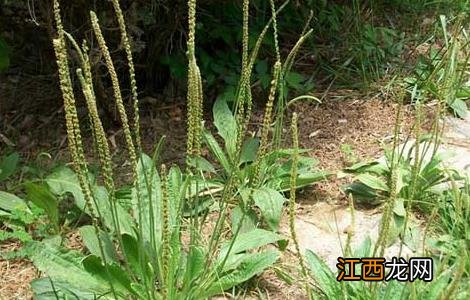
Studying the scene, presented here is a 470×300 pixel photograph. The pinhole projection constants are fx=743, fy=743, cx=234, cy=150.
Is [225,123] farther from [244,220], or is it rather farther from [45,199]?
[45,199]

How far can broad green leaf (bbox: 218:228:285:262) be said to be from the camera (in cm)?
230

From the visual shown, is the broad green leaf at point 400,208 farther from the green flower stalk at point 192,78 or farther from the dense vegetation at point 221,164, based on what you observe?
the green flower stalk at point 192,78

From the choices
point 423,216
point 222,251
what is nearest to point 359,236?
point 423,216

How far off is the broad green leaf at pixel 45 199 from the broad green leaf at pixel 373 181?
1072 mm

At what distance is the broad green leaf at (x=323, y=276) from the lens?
212cm

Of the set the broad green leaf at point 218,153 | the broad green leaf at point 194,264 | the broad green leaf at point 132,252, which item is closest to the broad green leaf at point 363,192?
the broad green leaf at point 218,153

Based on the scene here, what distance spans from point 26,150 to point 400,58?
190cm

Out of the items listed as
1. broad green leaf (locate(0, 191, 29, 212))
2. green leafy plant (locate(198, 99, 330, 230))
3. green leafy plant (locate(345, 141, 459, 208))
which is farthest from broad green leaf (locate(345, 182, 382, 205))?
broad green leaf (locate(0, 191, 29, 212))

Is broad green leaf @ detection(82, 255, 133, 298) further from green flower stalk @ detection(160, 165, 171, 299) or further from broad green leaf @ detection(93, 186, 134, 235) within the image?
broad green leaf @ detection(93, 186, 134, 235)

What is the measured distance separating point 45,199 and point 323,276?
96 cm

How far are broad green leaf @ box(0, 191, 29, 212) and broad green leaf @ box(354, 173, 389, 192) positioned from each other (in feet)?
3.89

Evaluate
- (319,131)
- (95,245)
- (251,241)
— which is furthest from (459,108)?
(95,245)

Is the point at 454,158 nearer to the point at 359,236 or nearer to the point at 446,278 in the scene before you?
the point at 359,236

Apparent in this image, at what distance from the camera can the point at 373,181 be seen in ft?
8.77
